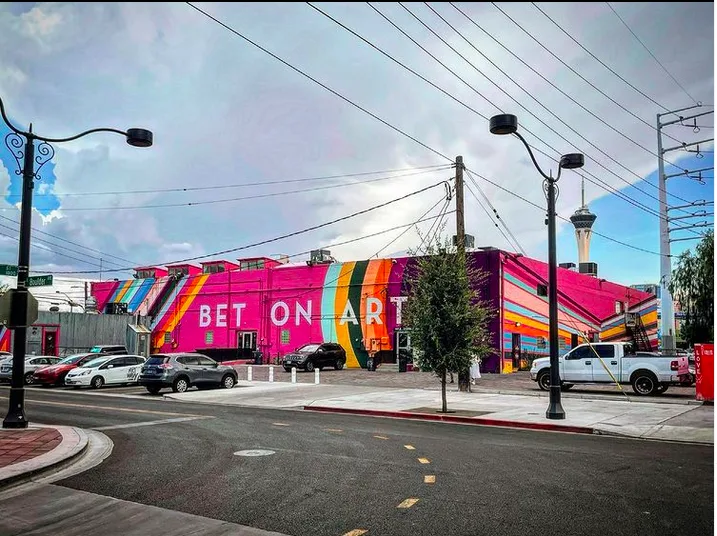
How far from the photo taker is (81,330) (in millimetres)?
45844

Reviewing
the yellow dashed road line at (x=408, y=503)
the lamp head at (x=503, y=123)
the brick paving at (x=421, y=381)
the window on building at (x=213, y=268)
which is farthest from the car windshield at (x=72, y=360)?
the yellow dashed road line at (x=408, y=503)

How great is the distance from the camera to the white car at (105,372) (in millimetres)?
26984

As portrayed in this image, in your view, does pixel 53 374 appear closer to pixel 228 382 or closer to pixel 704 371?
pixel 228 382

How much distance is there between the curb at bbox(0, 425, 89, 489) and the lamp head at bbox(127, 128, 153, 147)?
4.99 m

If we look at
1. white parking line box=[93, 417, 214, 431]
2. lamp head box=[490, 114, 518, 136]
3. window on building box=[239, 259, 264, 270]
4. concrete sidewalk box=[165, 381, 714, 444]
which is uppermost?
window on building box=[239, 259, 264, 270]

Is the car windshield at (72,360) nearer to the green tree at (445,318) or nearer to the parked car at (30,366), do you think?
the parked car at (30,366)

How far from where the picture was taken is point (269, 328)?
44312 mm

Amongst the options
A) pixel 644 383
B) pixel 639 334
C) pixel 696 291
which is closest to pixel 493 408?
pixel 644 383

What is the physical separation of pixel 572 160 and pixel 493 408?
7609 mm

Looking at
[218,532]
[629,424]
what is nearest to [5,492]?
[218,532]

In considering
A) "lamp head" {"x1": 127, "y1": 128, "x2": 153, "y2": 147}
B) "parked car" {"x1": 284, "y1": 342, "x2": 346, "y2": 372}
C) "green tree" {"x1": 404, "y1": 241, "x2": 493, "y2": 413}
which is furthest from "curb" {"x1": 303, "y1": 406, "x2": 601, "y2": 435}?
"parked car" {"x1": 284, "y1": 342, "x2": 346, "y2": 372}

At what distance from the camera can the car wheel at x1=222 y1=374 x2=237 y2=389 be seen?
25.9 m

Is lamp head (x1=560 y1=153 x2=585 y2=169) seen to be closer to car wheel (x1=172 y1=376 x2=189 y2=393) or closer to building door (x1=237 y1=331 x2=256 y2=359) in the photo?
car wheel (x1=172 y1=376 x2=189 y2=393)

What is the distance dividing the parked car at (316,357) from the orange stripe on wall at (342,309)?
192 cm
